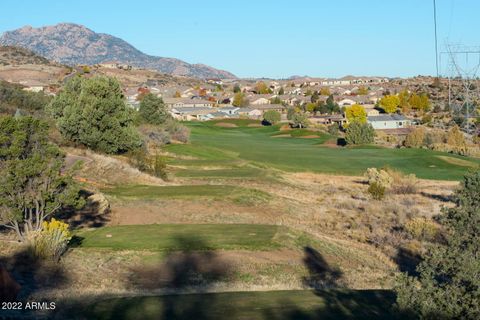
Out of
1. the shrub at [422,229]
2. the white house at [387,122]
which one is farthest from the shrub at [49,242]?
the white house at [387,122]

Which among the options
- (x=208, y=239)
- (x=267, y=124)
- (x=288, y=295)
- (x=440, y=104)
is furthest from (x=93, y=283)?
(x=440, y=104)

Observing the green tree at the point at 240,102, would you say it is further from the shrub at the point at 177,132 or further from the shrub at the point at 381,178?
the shrub at the point at 381,178

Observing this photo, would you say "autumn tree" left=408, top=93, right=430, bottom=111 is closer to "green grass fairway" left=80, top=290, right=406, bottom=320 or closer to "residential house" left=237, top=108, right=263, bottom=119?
"residential house" left=237, top=108, right=263, bottom=119

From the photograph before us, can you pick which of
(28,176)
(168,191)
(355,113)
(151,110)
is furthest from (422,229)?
(355,113)

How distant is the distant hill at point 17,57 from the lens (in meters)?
170

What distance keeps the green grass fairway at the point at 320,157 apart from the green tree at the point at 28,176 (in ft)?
102

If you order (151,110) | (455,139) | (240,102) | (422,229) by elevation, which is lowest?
(422,229)

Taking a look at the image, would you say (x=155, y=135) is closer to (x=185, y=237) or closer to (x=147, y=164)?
(x=147, y=164)

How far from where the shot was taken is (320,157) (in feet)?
218

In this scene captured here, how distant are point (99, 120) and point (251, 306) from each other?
34.3 meters

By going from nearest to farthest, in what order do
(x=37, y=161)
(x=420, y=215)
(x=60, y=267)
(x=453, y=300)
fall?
(x=453, y=300)
(x=60, y=267)
(x=37, y=161)
(x=420, y=215)

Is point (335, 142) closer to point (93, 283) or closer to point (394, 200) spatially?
point (394, 200)

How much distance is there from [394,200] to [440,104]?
101743 mm

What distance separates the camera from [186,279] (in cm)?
1894
